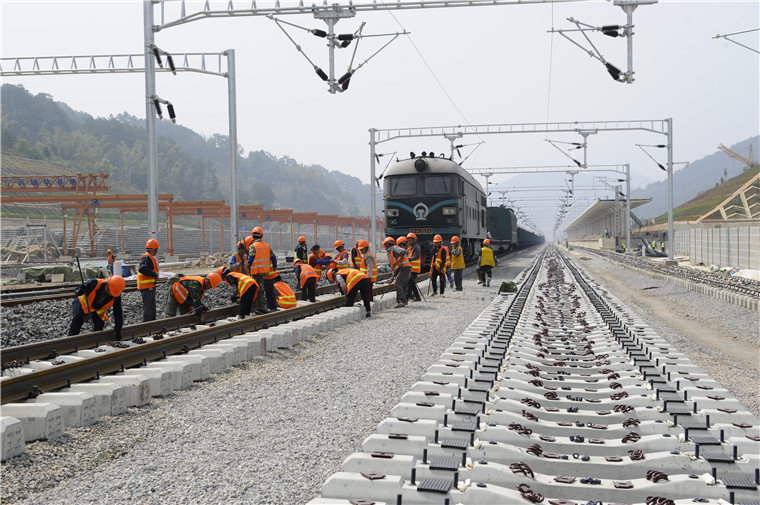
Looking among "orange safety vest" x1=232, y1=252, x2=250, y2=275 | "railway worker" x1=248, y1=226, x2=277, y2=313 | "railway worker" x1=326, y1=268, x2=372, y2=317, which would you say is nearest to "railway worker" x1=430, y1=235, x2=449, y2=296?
"railway worker" x1=326, y1=268, x2=372, y2=317

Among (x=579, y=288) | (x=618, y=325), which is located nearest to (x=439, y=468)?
(x=618, y=325)

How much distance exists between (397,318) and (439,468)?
8.20 m

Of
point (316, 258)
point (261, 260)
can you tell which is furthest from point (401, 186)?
point (261, 260)

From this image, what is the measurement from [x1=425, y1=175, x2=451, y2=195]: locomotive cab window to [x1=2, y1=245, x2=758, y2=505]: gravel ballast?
1343cm

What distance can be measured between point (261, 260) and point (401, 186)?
11193 millimetres

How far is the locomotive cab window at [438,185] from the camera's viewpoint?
20.4m

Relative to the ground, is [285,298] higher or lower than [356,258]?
lower

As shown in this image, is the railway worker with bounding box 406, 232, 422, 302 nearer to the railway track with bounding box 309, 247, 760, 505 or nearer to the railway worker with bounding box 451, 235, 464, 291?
the railway worker with bounding box 451, 235, 464, 291

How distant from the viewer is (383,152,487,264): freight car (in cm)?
2027

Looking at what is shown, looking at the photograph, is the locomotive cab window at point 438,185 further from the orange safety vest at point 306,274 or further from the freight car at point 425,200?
the orange safety vest at point 306,274

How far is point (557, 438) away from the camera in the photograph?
11.8 ft

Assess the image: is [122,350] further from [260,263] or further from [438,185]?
[438,185]

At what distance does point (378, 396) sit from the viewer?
527 centimetres

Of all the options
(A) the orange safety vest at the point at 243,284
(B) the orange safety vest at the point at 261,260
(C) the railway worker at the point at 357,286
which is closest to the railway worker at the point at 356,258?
(C) the railway worker at the point at 357,286
